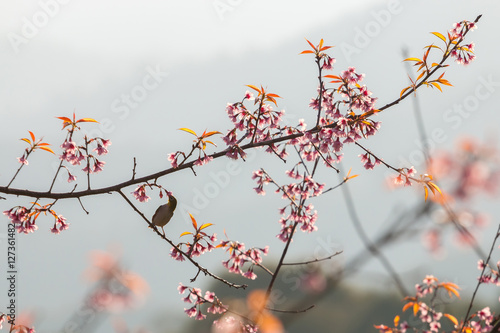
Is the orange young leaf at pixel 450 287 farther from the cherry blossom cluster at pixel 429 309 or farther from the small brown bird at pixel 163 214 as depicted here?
the small brown bird at pixel 163 214

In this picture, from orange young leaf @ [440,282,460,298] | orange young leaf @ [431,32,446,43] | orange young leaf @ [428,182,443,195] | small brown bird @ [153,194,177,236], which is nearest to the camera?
orange young leaf @ [428,182,443,195]

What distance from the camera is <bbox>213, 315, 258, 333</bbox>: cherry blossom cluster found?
3.24 meters

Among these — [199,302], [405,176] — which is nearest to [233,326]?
[199,302]

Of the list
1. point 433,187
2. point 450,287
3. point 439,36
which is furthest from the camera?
point 450,287

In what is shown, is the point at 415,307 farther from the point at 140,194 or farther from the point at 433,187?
the point at 140,194

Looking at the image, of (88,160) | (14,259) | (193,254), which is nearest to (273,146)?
(193,254)

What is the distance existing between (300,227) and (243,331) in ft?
2.56

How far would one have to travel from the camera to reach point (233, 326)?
3.25 m

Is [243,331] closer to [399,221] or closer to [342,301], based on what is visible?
[399,221]

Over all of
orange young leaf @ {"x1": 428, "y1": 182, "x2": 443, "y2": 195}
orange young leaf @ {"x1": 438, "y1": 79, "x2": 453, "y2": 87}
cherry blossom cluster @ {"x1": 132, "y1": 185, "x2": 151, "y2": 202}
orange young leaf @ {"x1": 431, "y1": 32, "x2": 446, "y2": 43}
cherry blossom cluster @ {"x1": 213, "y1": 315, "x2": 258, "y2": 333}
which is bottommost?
cherry blossom cluster @ {"x1": 213, "y1": 315, "x2": 258, "y2": 333}

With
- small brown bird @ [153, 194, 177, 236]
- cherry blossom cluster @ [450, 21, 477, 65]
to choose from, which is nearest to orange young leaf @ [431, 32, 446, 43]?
cherry blossom cluster @ [450, 21, 477, 65]

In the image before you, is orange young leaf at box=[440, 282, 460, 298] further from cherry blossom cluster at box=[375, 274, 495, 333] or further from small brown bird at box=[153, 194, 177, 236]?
small brown bird at box=[153, 194, 177, 236]

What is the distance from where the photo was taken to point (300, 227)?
357 cm

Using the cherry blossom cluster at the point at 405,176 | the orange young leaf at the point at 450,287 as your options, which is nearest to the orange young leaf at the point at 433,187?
the cherry blossom cluster at the point at 405,176
